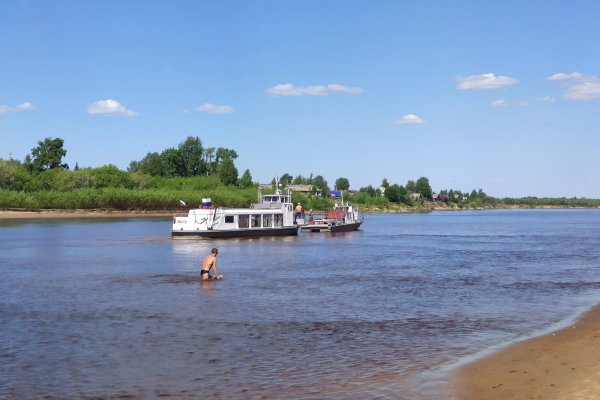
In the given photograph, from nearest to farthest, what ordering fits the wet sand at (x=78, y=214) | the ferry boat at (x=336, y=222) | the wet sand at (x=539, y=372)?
the wet sand at (x=539, y=372) → the ferry boat at (x=336, y=222) → the wet sand at (x=78, y=214)

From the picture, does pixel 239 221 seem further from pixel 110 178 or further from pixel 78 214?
pixel 110 178

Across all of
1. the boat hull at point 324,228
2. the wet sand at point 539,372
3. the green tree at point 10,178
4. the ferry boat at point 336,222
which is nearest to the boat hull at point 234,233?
the boat hull at point 324,228

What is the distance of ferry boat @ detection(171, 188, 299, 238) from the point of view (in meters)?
71.5

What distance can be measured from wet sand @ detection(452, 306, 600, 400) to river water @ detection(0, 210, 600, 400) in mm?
758

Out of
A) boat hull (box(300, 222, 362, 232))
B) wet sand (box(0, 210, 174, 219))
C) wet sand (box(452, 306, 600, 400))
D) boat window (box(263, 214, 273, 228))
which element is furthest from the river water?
wet sand (box(0, 210, 174, 219))

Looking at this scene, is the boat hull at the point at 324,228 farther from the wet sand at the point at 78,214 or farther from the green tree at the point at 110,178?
the green tree at the point at 110,178

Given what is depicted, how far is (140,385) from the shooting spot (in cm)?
1530

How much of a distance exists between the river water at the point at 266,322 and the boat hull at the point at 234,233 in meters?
21.7

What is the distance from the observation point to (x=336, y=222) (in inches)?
3625

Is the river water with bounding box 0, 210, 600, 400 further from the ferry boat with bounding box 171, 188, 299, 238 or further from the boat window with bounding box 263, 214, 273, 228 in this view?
the boat window with bounding box 263, 214, 273, 228

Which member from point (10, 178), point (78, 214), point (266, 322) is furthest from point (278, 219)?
point (10, 178)

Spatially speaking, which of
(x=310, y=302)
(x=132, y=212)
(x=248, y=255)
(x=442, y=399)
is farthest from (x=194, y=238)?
(x=132, y=212)

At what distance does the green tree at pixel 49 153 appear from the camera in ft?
613

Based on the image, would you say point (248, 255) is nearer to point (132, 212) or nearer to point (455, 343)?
point (455, 343)
